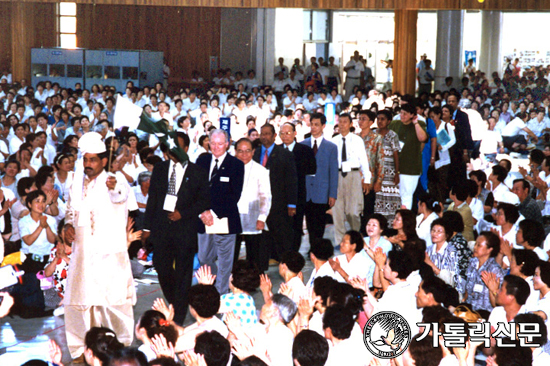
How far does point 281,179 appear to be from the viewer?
706 cm

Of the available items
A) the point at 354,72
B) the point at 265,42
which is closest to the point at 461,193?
the point at 354,72

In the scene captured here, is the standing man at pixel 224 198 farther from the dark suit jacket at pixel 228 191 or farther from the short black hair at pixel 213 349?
the short black hair at pixel 213 349

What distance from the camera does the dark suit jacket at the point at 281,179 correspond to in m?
7.05

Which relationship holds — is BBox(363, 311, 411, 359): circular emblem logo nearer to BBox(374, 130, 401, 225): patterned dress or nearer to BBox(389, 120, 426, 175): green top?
BBox(374, 130, 401, 225): patterned dress

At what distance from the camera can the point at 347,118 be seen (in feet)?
26.0

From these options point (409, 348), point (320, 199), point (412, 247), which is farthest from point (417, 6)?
point (409, 348)

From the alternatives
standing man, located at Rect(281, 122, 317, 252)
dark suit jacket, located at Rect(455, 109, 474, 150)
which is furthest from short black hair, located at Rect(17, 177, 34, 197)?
dark suit jacket, located at Rect(455, 109, 474, 150)

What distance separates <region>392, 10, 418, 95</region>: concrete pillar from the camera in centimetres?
1673

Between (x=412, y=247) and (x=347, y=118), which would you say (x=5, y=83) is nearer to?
(x=347, y=118)

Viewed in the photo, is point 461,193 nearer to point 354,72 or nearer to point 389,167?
point 389,167

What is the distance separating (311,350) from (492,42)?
22681 mm

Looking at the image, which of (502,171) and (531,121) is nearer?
(502,171)

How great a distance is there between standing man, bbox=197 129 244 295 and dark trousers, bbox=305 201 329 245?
1.65m

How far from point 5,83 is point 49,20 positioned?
4.77 m
